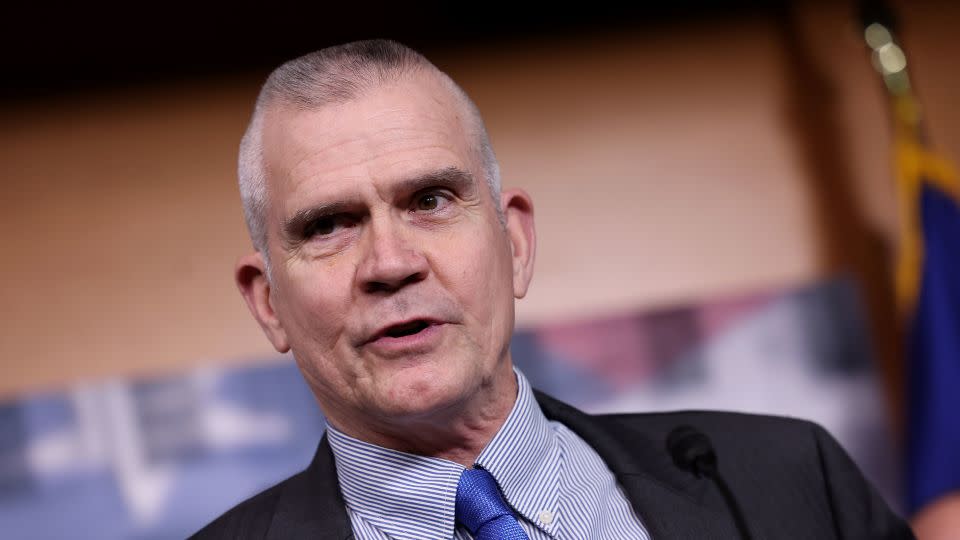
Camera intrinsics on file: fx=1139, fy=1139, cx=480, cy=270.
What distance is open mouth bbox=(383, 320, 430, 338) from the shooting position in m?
1.55

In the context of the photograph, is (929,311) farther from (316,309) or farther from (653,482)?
(316,309)

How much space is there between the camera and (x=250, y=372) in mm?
Result: 3064

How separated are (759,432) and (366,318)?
76cm

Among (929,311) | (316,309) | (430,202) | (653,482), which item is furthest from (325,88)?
(929,311)

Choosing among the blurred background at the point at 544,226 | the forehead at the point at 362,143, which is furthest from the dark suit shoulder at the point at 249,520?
the blurred background at the point at 544,226

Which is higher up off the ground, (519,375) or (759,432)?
(519,375)

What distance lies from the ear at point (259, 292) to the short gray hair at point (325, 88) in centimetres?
4

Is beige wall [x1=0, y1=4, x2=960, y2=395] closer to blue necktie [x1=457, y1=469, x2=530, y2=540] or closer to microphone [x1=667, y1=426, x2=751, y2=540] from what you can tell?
microphone [x1=667, y1=426, x2=751, y2=540]

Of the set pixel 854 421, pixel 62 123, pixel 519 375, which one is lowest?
pixel 854 421

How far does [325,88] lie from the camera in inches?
65.6

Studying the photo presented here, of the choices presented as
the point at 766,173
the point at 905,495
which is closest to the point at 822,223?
the point at 766,173

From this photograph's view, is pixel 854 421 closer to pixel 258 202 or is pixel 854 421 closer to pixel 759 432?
pixel 759 432

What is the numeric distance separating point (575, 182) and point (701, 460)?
1.67 m

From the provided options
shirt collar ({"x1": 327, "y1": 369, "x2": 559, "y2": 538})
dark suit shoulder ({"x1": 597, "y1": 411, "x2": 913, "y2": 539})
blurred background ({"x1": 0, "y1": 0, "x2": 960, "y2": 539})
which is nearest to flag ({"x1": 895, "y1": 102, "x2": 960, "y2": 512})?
blurred background ({"x1": 0, "y1": 0, "x2": 960, "y2": 539})
